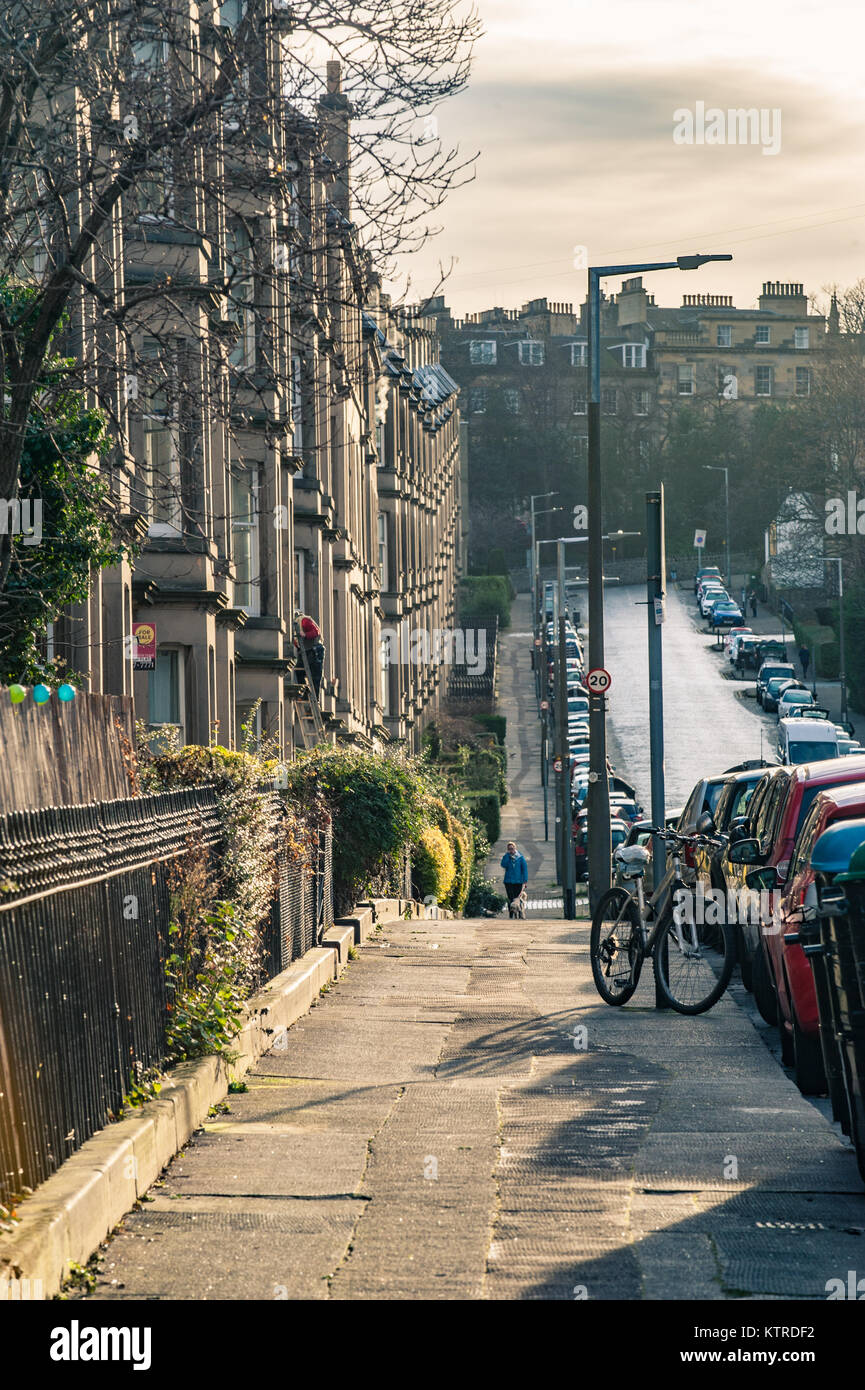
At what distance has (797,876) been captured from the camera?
1016 cm

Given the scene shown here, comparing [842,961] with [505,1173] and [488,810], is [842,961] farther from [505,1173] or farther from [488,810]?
[488,810]

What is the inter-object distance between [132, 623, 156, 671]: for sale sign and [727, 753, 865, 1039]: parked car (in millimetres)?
11185

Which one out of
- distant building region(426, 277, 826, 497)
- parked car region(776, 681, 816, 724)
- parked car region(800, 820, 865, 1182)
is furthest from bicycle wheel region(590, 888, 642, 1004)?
distant building region(426, 277, 826, 497)

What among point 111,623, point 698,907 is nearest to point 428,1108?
point 698,907

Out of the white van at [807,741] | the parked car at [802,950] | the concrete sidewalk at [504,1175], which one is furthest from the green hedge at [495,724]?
the parked car at [802,950]

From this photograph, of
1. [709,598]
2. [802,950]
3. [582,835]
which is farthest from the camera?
[709,598]

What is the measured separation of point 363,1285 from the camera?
6082mm

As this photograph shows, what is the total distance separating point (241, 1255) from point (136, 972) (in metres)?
2.14

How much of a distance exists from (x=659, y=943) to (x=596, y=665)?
13051 millimetres

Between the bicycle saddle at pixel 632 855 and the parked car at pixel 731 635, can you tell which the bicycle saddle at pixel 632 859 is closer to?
the bicycle saddle at pixel 632 855

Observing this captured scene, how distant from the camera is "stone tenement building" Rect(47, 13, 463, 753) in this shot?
41.8 feet

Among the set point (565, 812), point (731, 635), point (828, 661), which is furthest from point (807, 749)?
point (828, 661)
